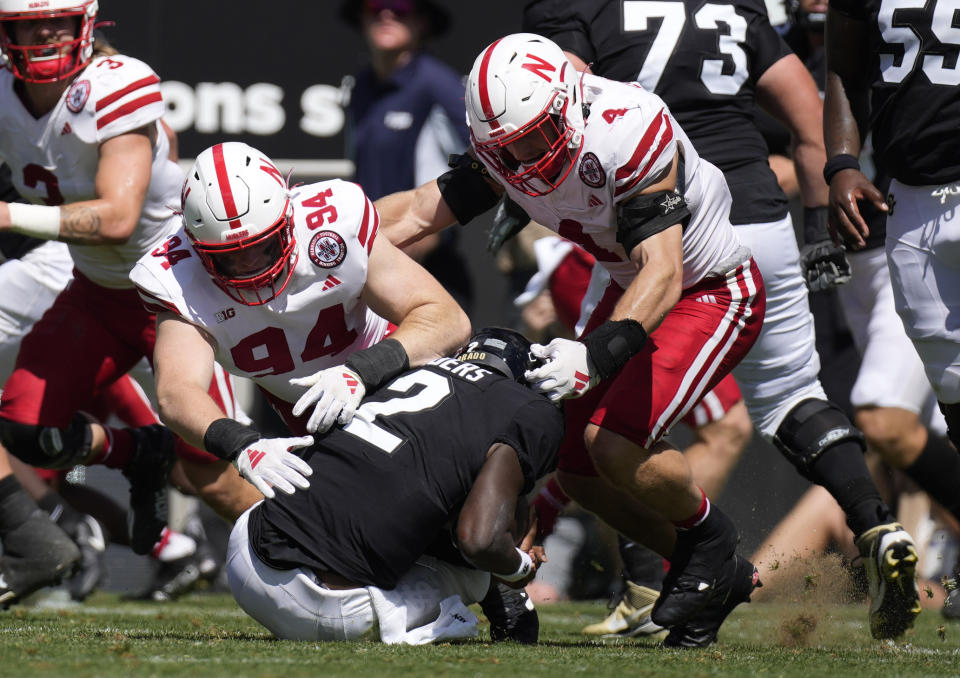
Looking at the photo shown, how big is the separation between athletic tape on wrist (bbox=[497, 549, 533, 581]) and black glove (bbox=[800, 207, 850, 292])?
1.61 metres

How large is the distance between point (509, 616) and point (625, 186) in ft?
4.06

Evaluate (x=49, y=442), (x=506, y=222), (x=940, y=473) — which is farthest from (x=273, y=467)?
(x=940, y=473)

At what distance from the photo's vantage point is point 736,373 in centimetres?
471

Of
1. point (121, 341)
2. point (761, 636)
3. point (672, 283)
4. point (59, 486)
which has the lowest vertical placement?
point (59, 486)

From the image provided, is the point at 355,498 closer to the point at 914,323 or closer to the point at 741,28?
the point at 914,323

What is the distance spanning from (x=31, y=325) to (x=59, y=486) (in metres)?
1.27

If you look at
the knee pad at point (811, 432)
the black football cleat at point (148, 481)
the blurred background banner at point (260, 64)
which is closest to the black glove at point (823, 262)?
the knee pad at point (811, 432)

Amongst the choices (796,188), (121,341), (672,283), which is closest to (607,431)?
(672,283)

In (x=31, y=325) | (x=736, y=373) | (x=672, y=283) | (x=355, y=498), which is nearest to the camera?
(x=355, y=498)

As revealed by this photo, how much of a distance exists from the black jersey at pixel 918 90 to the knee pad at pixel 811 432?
83 cm

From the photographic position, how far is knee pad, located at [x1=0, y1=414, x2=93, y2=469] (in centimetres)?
494

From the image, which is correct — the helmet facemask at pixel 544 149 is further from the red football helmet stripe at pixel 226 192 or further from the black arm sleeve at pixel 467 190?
the red football helmet stripe at pixel 226 192

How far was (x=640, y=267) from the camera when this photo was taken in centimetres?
385

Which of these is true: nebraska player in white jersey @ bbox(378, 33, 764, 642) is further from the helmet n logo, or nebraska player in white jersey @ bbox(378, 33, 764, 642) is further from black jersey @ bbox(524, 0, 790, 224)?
black jersey @ bbox(524, 0, 790, 224)
